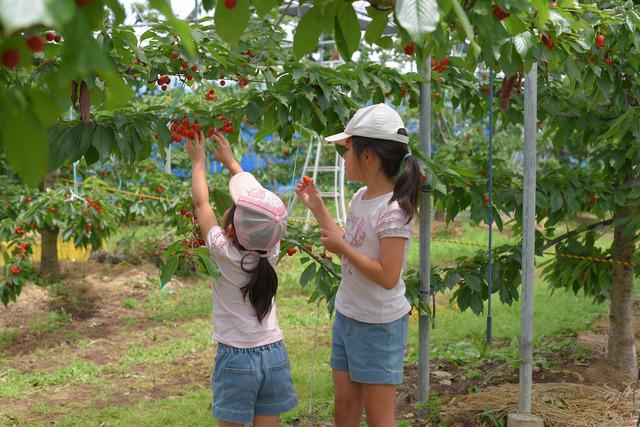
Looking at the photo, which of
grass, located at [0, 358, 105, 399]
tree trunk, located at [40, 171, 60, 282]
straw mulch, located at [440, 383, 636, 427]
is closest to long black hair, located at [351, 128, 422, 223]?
straw mulch, located at [440, 383, 636, 427]

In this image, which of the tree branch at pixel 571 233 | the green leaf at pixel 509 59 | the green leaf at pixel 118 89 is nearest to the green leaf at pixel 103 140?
the green leaf at pixel 509 59

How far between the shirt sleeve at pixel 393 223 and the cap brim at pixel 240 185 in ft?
1.30

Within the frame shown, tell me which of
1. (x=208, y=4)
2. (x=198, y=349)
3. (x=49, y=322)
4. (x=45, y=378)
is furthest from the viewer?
(x=49, y=322)

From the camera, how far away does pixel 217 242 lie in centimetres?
216

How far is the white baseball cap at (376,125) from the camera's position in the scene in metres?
2.23

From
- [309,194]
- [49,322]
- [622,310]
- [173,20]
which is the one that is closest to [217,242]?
[309,194]

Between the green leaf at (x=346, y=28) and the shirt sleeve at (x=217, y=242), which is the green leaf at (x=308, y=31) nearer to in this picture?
the green leaf at (x=346, y=28)

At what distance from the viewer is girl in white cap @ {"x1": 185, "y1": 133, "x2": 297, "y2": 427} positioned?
2150 millimetres

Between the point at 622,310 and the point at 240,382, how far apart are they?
2.19 metres

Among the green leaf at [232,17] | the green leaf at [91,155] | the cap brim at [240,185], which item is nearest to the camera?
the green leaf at [232,17]

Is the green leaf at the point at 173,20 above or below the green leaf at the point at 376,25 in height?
below

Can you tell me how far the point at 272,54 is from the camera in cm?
283

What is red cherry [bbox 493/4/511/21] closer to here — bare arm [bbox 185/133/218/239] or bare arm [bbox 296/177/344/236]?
bare arm [bbox 296/177/344/236]

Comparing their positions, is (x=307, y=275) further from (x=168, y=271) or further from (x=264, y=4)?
(x=264, y=4)
